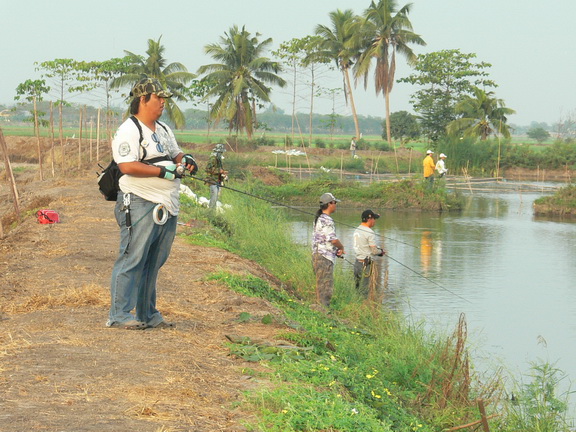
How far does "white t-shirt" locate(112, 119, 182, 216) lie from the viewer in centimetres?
582

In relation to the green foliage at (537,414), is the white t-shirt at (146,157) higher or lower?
higher

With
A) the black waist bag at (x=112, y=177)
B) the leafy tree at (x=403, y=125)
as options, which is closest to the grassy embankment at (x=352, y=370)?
the black waist bag at (x=112, y=177)

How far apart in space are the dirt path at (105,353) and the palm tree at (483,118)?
126 ft

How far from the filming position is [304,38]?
54.0m

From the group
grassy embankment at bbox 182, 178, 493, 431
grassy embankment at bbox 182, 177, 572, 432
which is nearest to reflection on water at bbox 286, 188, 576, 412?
grassy embankment at bbox 182, 177, 572, 432

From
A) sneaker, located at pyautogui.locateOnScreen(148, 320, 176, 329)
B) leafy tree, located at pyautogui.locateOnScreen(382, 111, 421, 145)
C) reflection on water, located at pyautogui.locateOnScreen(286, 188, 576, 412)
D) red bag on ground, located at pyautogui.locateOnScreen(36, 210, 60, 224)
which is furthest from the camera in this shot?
leafy tree, located at pyautogui.locateOnScreen(382, 111, 421, 145)

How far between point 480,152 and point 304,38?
692 inches

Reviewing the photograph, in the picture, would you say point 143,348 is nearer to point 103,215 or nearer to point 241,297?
point 241,297

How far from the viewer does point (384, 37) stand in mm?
50938

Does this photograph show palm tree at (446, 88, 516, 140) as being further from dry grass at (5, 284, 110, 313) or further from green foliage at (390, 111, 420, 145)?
dry grass at (5, 284, 110, 313)

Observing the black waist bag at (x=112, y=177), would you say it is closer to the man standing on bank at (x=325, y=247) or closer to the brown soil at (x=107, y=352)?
the brown soil at (x=107, y=352)

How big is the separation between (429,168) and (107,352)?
21.4 m

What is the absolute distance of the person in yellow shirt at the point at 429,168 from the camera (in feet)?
83.7

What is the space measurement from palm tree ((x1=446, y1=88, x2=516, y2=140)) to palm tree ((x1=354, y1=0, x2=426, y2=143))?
19.4 feet
